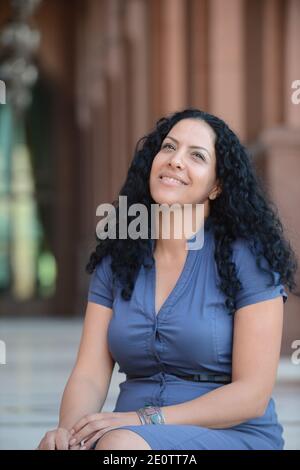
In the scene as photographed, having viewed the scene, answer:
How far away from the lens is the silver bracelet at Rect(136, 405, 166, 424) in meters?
2.83

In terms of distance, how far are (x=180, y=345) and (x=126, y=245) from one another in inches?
15.1

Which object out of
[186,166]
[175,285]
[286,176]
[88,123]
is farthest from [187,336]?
[88,123]

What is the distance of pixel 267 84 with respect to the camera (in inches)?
536

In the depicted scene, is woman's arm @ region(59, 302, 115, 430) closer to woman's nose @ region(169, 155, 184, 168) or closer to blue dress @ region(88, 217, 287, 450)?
blue dress @ region(88, 217, 287, 450)

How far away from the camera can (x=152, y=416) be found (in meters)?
2.83

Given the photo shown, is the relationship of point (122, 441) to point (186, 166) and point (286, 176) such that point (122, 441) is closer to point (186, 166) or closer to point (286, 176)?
point (186, 166)

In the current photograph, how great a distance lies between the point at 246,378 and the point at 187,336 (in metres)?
0.19

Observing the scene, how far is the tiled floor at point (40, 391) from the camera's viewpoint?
17.3 feet

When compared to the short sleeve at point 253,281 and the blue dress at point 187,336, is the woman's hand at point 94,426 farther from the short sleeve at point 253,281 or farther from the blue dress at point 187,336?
the short sleeve at point 253,281

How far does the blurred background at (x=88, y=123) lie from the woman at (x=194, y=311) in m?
0.42

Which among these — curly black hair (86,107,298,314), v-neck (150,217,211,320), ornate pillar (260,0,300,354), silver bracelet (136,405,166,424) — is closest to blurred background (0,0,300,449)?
ornate pillar (260,0,300,354)

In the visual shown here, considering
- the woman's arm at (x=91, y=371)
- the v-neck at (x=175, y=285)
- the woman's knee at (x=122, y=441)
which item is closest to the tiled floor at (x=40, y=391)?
the woman's arm at (x=91, y=371)

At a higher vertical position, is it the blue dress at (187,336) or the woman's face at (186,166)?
the woman's face at (186,166)

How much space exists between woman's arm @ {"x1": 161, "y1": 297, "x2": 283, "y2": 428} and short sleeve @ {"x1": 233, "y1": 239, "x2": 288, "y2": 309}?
18 millimetres
